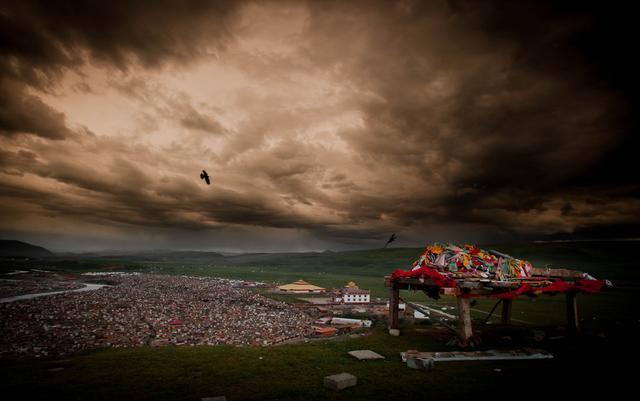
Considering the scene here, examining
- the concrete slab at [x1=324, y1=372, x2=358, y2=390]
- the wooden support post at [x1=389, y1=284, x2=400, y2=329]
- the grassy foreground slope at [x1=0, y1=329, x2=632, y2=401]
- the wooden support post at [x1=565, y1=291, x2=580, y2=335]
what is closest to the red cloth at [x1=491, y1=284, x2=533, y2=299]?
the grassy foreground slope at [x1=0, y1=329, x2=632, y2=401]

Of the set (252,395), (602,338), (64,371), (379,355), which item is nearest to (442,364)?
(379,355)

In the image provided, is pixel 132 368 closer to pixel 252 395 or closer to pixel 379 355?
pixel 252 395

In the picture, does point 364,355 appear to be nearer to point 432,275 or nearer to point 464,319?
point 432,275

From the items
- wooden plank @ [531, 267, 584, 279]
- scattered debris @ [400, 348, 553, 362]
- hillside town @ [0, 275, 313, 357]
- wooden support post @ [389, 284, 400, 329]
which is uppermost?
wooden plank @ [531, 267, 584, 279]

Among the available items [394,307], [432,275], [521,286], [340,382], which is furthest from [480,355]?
[340,382]

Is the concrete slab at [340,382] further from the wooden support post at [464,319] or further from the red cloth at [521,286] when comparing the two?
the wooden support post at [464,319]

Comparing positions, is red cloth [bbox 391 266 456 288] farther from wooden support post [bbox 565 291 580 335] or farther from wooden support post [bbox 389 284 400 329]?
wooden support post [bbox 565 291 580 335]
